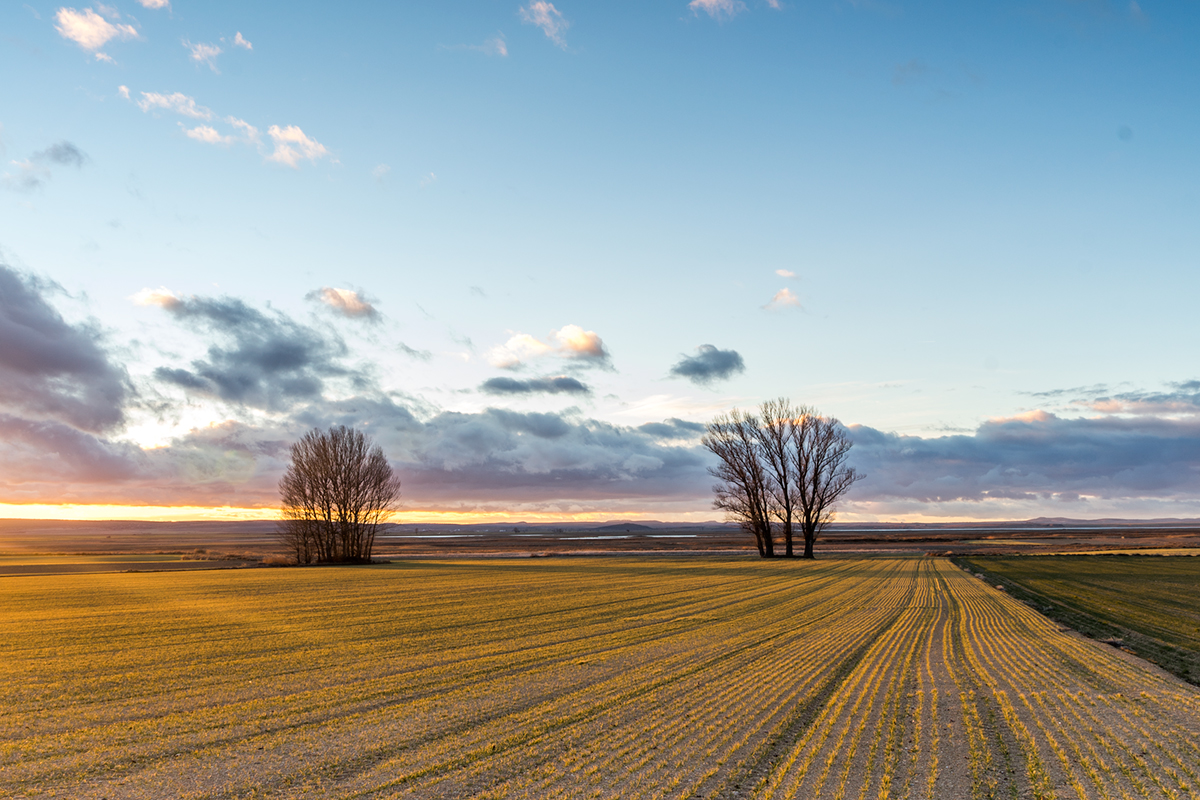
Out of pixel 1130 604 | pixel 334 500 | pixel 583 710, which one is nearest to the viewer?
pixel 583 710

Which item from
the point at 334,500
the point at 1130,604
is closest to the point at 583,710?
the point at 1130,604

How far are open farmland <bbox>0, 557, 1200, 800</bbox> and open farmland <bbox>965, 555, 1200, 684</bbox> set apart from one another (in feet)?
4.43

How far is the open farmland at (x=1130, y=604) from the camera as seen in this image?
13805 mm

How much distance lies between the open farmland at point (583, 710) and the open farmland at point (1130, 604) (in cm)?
135

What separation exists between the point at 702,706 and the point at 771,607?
41.7 ft

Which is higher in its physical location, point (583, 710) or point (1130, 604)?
point (583, 710)

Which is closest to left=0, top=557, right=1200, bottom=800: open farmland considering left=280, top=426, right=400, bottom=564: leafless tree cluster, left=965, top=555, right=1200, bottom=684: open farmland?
left=965, top=555, right=1200, bottom=684: open farmland

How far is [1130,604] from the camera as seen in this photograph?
22.0m

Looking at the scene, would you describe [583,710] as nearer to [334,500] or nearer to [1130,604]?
[1130,604]

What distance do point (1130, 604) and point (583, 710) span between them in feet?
75.6

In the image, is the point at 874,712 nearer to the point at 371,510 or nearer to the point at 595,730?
the point at 595,730

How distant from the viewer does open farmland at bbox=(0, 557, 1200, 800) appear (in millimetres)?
6176

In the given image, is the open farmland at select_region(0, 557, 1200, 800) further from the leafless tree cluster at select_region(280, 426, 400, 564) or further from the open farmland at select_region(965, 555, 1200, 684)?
the leafless tree cluster at select_region(280, 426, 400, 564)

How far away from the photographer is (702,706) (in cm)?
851
